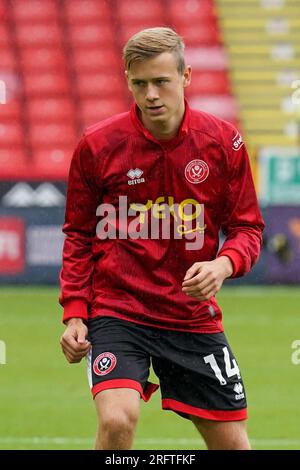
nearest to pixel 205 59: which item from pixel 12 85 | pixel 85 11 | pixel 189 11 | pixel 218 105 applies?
pixel 189 11

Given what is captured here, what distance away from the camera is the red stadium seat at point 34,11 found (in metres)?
25.4

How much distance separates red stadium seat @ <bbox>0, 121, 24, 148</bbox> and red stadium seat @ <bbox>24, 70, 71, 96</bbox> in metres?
1.10

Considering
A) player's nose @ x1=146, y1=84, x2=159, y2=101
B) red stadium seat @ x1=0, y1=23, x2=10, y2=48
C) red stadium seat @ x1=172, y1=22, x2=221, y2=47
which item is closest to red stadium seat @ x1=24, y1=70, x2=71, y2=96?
red stadium seat @ x1=0, y1=23, x2=10, y2=48

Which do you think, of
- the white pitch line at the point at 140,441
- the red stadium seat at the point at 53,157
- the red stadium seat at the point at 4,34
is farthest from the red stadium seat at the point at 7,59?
the white pitch line at the point at 140,441

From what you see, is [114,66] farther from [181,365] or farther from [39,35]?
[181,365]

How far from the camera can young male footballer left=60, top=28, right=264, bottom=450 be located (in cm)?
505

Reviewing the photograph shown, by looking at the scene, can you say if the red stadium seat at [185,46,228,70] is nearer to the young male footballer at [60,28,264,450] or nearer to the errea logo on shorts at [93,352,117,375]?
the young male footballer at [60,28,264,450]

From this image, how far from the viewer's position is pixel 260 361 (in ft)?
36.6

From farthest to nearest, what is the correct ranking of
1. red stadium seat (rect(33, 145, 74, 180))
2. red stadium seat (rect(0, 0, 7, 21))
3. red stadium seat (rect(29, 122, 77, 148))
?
red stadium seat (rect(0, 0, 7, 21)) → red stadium seat (rect(29, 122, 77, 148)) → red stadium seat (rect(33, 145, 74, 180))

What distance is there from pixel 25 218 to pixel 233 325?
464cm
